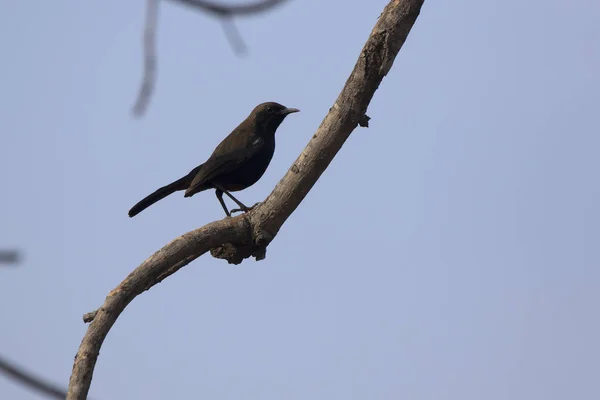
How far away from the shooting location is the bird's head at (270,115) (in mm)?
7047

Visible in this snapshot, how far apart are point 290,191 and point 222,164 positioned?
1780 mm

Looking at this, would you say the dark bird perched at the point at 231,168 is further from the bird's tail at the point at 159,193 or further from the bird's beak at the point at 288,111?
the bird's beak at the point at 288,111

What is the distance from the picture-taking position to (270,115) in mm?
7207

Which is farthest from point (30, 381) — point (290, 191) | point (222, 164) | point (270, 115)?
point (270, 115)

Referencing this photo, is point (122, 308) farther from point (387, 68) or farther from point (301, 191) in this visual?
point (387, 68)

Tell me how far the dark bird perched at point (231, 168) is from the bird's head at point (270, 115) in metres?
0.09

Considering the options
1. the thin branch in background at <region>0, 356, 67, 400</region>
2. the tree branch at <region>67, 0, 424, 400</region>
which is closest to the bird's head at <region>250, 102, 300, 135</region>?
the tree branch at <region>67, 0, 424, 400</region>

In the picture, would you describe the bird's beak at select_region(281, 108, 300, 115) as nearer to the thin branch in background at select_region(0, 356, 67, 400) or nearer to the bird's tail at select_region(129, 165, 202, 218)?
the bird's tail at select_region(129, 165, 202, 218)

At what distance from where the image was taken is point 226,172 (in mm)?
6387

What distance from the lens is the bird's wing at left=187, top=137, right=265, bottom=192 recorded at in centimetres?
628

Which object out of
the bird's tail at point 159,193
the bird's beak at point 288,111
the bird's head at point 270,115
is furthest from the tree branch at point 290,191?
the bird's beak at point 288,111

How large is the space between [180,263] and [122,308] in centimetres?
57

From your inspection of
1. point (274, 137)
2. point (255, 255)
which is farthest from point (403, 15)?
point (274, 137)

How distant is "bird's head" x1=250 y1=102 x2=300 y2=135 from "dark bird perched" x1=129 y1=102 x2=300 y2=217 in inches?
3.4
